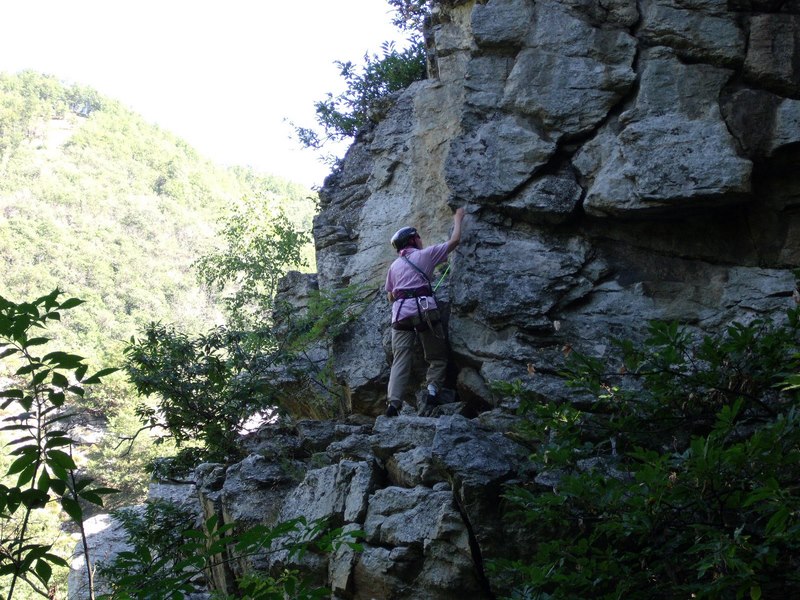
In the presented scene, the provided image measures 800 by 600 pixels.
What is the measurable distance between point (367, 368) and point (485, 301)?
1.78 metres

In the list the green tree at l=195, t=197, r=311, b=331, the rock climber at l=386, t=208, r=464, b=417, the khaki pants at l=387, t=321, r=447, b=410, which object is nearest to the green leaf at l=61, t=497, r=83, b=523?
the rock climber at l=386, t=208, r=464, b=417

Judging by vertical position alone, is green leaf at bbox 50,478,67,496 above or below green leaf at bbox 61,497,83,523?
above

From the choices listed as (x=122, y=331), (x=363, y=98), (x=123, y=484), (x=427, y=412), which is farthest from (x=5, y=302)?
(x=122, y=331)

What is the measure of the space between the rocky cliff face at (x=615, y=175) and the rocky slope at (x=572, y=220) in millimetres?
14

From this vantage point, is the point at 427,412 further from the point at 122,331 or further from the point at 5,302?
the point at 122,331

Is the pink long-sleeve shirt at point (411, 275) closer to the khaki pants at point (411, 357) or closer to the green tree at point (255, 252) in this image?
the khaki pants at point (411, 357)

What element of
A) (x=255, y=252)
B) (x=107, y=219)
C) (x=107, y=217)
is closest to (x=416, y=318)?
(x=255, y=252)

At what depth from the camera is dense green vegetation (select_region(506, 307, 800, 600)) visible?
333 cm

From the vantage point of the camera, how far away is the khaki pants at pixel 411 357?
7148 mm

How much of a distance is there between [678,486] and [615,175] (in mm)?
3582

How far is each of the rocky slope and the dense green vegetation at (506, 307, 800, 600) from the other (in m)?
0.82

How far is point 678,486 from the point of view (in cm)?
365

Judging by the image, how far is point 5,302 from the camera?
241 cm

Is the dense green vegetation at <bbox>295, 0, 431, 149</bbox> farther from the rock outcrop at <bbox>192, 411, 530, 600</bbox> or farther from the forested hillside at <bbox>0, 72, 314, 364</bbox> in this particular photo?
the forested hillside at <bbox>0, 72, 314, 364</bbox>
